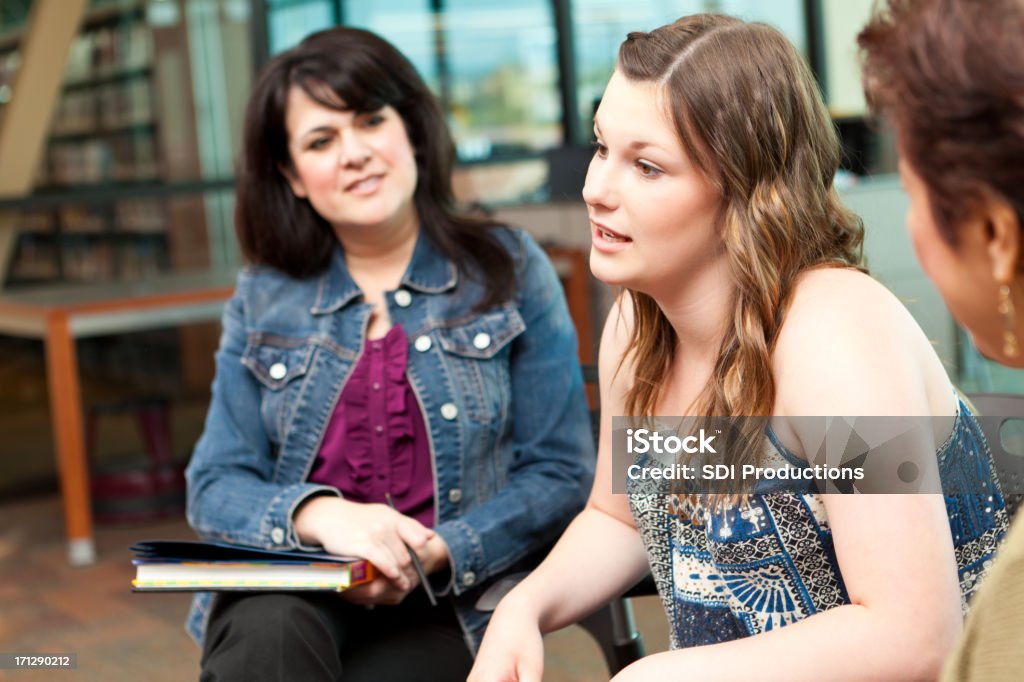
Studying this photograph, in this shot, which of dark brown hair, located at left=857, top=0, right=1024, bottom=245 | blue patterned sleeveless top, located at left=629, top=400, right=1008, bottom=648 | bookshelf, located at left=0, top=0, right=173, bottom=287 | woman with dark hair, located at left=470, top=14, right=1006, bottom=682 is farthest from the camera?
bookshelf, located at left=0, top=0, right=173, bottom=287

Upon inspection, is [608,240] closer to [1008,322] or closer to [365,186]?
[1008,322]

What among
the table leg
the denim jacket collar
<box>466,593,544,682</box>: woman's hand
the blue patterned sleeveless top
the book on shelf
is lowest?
the table leg

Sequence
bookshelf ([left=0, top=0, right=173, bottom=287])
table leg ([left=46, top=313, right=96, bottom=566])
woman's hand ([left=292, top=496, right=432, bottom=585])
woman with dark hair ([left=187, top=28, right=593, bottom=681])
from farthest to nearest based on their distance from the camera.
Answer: bookshelf ([left=0, top=0, right=173, bottom=287]) → table leg ([left=46, top=313, right=96, bottom=566]) → woman with dark hair ([left=187, top=28, right=593, bottom=681]) → woman's hand ([left=292, top=496, right=432, bottom=585])

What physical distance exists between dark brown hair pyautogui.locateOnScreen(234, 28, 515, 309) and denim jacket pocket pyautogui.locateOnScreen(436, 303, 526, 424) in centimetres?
4

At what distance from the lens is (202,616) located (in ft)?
5.69

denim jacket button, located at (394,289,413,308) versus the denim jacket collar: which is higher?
the denim jacket collar

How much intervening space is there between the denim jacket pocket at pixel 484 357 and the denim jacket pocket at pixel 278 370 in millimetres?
212

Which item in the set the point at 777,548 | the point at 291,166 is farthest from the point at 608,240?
the point at 291,166

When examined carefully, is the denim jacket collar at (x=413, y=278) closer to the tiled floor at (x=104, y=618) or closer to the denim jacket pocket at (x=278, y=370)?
the denim jacket pocket at (x=278, y=370)

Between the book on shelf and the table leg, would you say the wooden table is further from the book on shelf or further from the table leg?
the book on shelf

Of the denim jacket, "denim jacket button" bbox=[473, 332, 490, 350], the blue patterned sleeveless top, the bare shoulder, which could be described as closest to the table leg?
A: the denim jacket

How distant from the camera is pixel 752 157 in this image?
3.96 ft

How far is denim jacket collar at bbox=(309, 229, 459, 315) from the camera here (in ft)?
6.26

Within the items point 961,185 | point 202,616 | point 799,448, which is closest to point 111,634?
point 202,616
